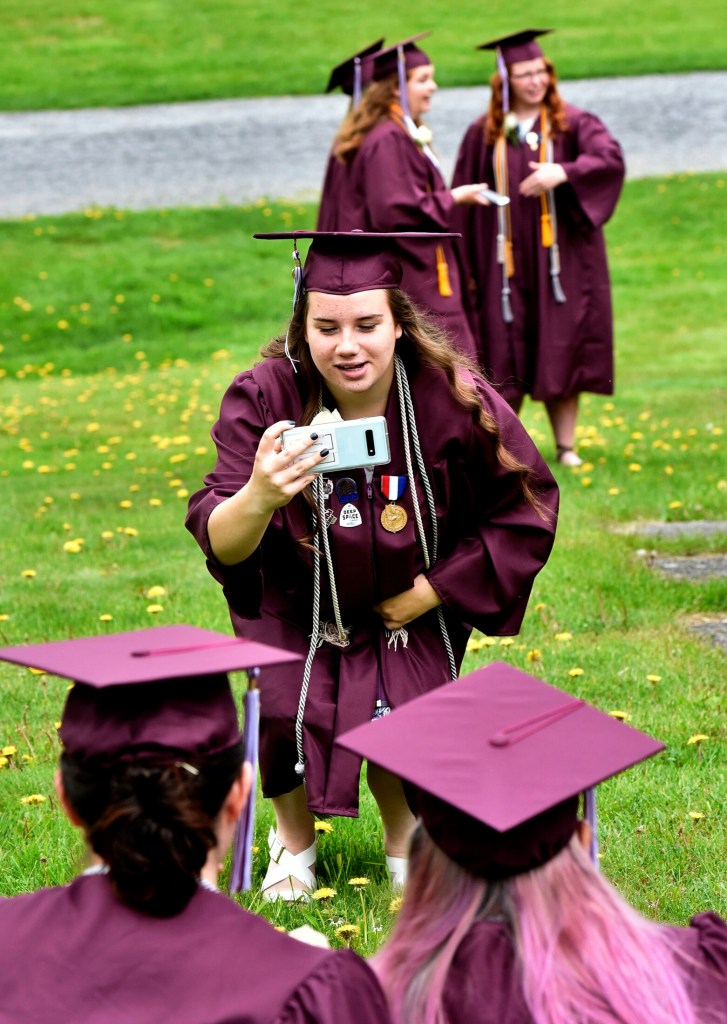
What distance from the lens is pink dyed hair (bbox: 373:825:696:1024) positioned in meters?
2.33

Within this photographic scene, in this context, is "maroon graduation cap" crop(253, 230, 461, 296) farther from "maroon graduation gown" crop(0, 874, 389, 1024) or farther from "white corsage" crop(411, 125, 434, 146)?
"white corsage" crop(411, 125, 434, 146)

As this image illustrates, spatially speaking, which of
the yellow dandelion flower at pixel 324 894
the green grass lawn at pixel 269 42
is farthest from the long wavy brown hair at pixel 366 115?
the green grass lawn at pixel 269 42

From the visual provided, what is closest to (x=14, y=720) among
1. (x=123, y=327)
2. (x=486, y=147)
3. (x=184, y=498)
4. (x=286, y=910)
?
(x=286, y=910)

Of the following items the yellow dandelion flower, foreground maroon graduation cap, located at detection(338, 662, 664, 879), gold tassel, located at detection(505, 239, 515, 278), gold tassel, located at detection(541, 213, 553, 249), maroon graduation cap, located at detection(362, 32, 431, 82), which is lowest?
the yellow dandelion flower

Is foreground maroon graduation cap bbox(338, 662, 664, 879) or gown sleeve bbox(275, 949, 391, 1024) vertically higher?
foreground maroon graduation cap bbox(338, 662, 664, 879)

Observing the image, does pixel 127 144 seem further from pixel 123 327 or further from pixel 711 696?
pixel 711 696

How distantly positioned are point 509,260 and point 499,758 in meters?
7.33

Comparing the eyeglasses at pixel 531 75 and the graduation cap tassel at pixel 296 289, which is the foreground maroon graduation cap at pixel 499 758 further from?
the eyeglasses at pixel 531 75

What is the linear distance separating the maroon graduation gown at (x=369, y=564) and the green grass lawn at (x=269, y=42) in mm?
24310

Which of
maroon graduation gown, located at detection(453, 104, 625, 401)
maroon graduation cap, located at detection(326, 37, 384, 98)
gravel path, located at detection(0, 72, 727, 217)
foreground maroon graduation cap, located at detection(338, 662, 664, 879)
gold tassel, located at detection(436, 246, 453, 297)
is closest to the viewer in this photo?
foreground maroon graduation cap, located at detection(338, 662, 664, 879)

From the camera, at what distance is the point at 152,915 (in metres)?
2.32

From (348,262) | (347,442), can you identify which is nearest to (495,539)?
(347,442)

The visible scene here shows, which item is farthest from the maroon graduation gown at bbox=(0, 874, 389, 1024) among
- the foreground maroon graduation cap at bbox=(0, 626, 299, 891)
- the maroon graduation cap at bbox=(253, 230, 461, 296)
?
the maroon graduation cap at bbox=(253, 230, 461, 296)

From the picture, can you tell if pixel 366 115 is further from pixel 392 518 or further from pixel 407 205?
pixel 392 518
